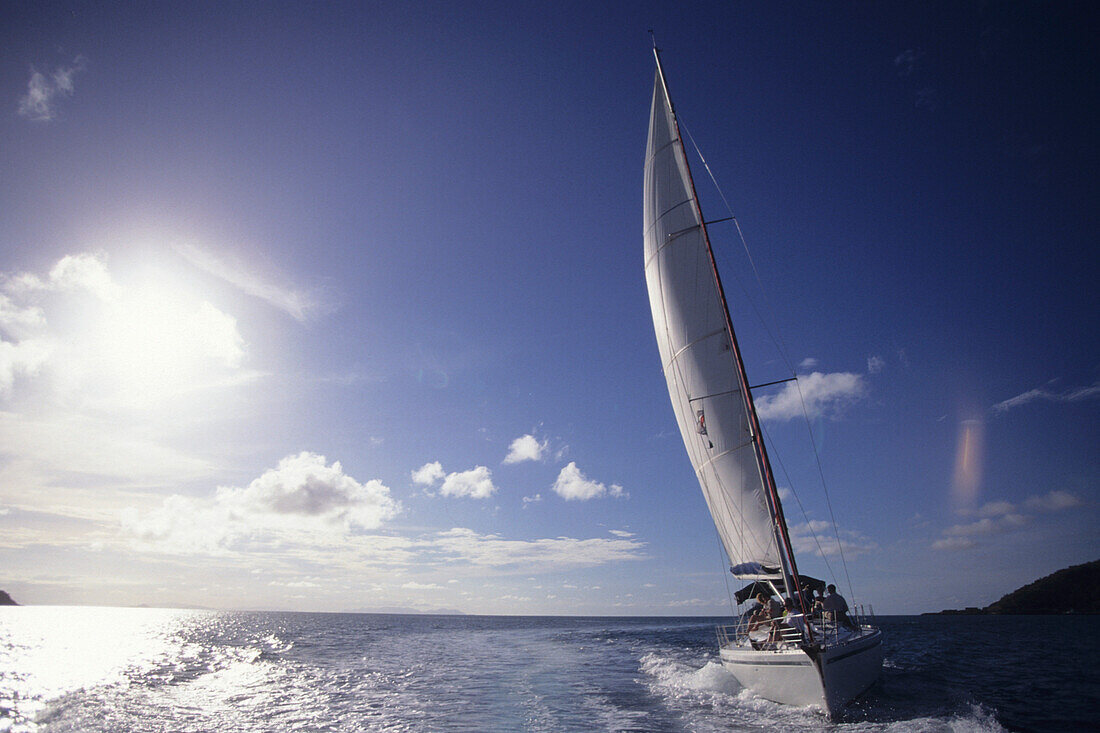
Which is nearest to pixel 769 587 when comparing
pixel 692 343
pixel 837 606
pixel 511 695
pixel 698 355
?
pixel 837 606

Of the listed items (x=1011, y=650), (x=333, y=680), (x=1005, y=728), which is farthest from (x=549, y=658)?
(x=1011, y=650)

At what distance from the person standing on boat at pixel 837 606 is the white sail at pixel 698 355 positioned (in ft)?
7.28

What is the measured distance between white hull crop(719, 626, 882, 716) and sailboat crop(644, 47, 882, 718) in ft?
0.09

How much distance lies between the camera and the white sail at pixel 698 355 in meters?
16.2

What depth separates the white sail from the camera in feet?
53.1

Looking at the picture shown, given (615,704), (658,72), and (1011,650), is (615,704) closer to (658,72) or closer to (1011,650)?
(658,72)

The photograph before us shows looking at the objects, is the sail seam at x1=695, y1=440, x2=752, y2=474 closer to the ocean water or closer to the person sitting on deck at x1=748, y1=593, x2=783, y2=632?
the person sitting on deck at x1=748, y1=593, x2=783, y2=632

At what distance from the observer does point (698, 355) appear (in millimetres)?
17578

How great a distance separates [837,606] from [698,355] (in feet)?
29.8

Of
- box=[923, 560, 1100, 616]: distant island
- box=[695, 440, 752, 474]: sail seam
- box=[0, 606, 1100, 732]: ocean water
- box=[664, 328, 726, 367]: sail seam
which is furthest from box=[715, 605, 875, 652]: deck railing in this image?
box=[923, 560, 1100, 616]: distant island

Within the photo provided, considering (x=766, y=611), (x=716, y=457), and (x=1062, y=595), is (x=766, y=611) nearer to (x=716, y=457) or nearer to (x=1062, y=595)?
(x=716, y=457)

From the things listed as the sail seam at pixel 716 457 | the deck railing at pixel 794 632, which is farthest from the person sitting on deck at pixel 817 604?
the sail seam at pixel 716 457

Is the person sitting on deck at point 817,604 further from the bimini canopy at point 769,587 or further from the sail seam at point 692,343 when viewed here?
the sail seam at point 692,343

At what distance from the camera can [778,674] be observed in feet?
40.3
